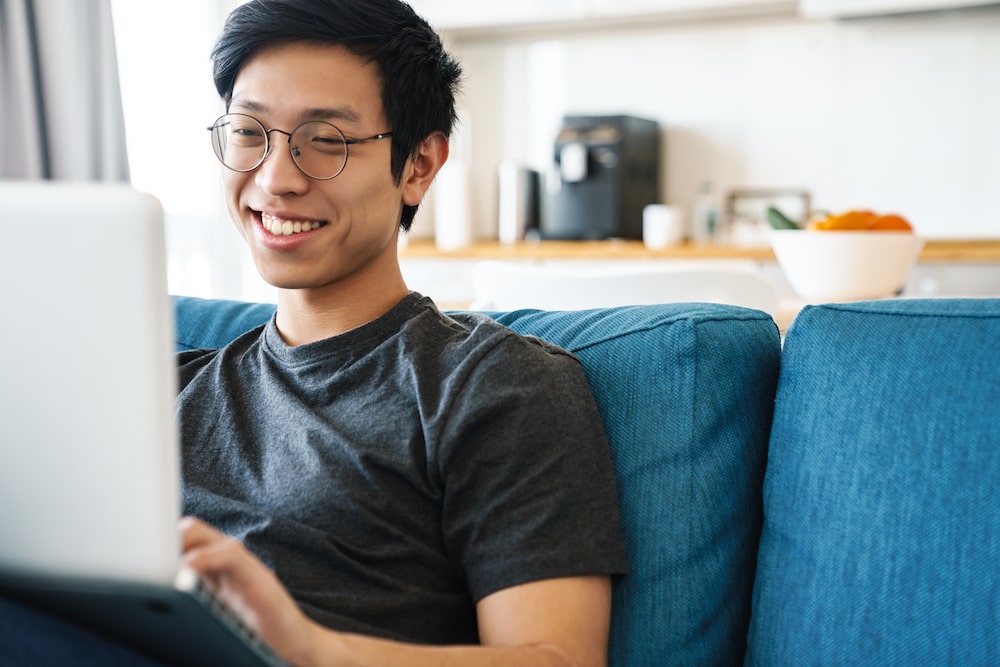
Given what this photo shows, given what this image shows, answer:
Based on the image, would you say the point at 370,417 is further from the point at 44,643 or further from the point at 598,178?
the point at 598,178

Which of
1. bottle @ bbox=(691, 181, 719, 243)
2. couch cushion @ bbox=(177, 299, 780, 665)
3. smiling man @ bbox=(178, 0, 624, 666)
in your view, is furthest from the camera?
bottle @ bbox=(691, 181, 719, 243)

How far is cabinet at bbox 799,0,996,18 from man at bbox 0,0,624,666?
9.14ft

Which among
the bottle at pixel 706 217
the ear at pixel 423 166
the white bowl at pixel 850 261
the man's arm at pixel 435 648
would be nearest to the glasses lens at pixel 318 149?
the ear at pixel 423 166

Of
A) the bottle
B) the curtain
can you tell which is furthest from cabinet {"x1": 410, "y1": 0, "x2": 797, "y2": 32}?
the curtain

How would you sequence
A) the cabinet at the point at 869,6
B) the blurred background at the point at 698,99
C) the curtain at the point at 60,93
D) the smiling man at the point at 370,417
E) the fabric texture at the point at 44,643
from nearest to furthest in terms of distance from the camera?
the fabric texture at the point at 44,643
the smiling man at the point at 370,417
the curtain at the point at 60,93
the cabinet at the point at 869,6
the blurred background at the point at 698,99

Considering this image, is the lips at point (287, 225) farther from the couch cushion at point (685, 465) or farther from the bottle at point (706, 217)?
the bottle at point (706, 217)

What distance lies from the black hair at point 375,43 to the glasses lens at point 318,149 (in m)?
0.08

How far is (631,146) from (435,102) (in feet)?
9.15

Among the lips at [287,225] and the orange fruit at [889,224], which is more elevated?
the lips at [287,225]

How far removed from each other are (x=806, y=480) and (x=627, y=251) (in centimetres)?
264

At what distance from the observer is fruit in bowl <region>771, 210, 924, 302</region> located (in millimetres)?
1949

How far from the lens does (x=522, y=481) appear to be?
100 cm

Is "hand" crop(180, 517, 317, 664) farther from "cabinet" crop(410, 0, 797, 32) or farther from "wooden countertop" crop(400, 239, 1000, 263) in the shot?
"cabinet" crop(410, 0, 797, 32)

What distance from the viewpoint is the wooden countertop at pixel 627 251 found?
343cm
